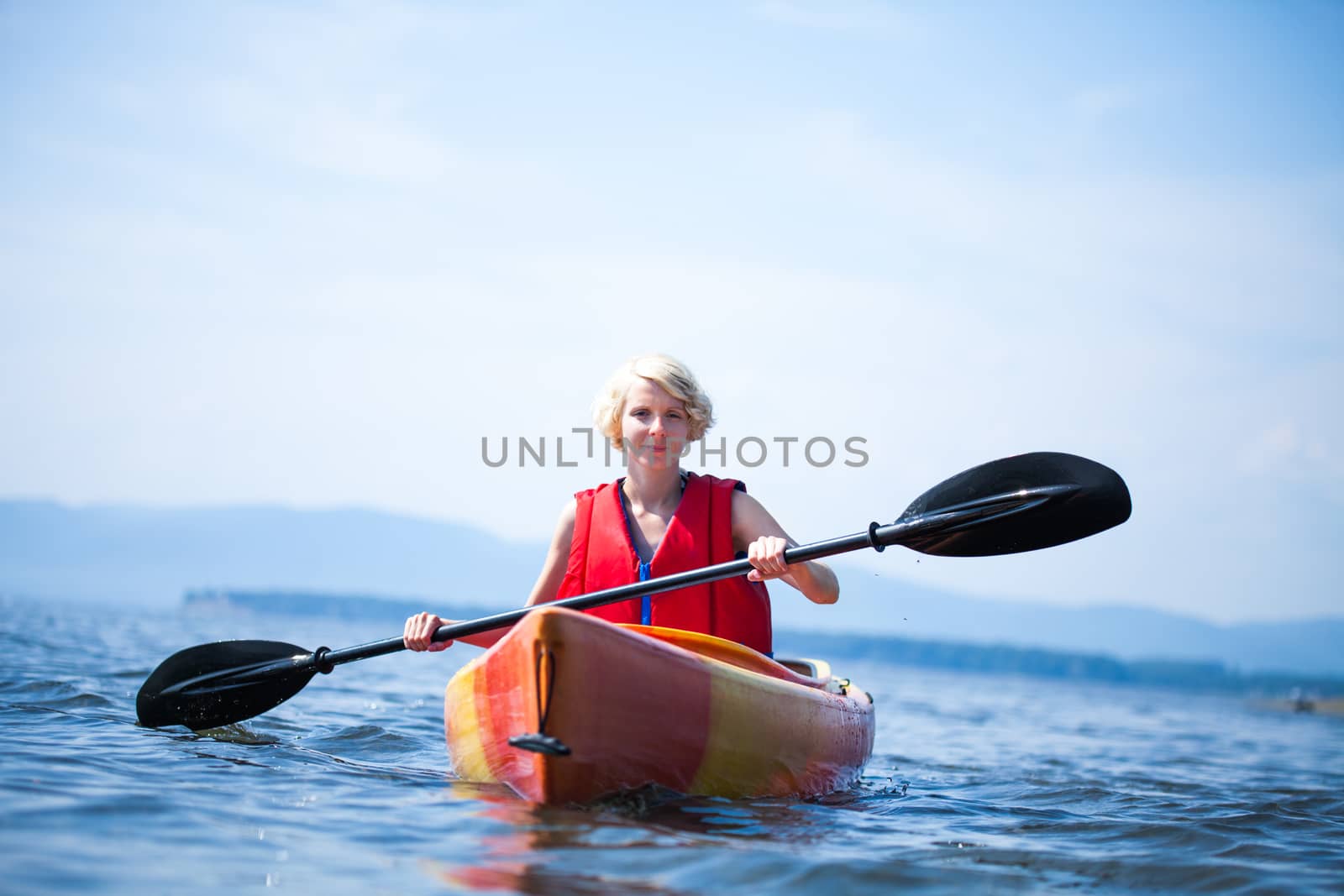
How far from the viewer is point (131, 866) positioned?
9.54ft

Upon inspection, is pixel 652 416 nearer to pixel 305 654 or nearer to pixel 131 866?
pixel 305 654

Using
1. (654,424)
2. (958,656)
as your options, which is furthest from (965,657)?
(654,424)

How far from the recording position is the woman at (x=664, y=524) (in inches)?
193

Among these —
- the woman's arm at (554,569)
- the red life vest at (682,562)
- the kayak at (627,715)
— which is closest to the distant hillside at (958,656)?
the woman's arm at (554,569)

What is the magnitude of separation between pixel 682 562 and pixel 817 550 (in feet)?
2.31

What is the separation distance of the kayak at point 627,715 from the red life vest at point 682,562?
0.41 meters

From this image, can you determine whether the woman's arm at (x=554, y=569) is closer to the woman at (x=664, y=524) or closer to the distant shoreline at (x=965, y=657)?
the woman at (x=664, y=524)

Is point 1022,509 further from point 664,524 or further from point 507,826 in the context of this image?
point 507,826

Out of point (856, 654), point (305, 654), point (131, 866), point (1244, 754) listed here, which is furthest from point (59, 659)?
point (856, 654)

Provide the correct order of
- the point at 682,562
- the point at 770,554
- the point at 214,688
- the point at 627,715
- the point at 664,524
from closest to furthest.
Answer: the point at 627,715, the point at 770,554, the point at 682,562, the point at 664,524, the point at 214,688

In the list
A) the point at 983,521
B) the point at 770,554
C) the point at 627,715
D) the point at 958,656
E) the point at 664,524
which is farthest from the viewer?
the point at 958,656

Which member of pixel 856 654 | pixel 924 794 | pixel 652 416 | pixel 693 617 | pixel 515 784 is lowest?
Result: pixel 856 654

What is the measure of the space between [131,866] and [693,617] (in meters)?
2.56

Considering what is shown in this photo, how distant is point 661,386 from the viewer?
488cm
